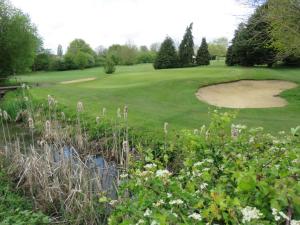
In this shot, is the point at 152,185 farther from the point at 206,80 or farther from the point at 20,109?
the point at 206,80

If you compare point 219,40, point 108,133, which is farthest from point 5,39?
point 219,40

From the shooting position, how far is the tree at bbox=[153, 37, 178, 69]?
37.6 metres

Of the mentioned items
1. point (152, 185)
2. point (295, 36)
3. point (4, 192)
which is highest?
point (295, 36)

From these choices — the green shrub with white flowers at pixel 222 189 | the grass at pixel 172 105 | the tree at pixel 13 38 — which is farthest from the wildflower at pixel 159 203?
the tree at pixel 13 38

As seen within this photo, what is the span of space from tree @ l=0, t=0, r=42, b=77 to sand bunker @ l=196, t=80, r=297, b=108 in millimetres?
17305

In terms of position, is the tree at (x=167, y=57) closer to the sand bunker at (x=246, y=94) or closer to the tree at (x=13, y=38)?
the tree at (x=13, y=38)

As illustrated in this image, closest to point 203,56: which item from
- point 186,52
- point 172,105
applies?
point 186,52

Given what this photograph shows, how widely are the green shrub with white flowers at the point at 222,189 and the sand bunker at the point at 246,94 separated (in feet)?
38.3

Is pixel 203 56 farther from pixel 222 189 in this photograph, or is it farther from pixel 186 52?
pixel 222 189

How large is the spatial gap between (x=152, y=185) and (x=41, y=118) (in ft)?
35.4

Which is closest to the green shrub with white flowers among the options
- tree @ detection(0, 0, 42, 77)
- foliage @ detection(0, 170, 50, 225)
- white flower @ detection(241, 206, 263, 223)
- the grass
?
white flower @ detection(241, 206, 263, 223)

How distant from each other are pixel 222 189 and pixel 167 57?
3611cm

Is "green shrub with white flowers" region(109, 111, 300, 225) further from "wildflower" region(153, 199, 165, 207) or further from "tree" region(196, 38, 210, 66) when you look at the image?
"tree" region(196, 38, 210, 66)

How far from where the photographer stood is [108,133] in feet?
32.6
